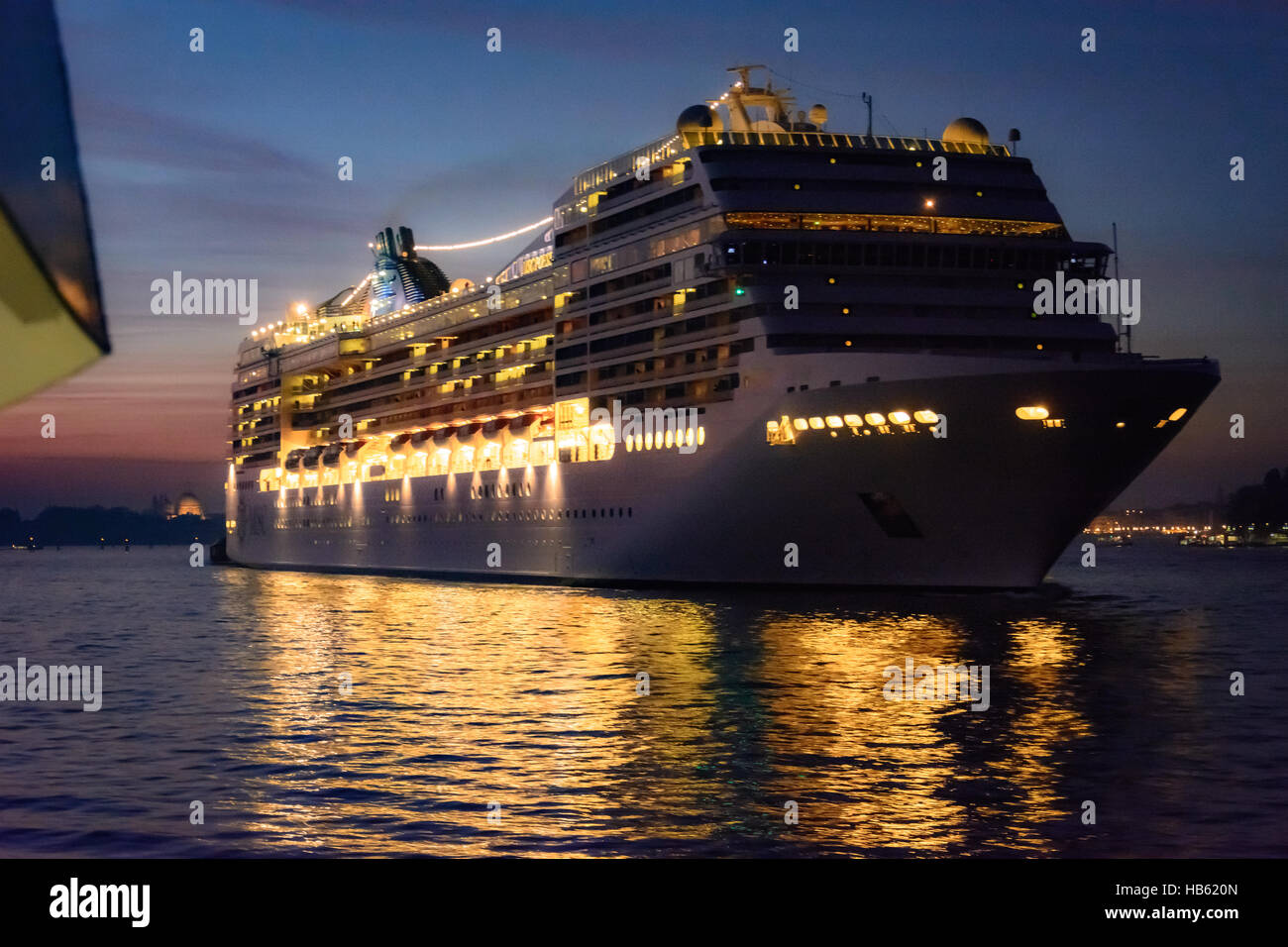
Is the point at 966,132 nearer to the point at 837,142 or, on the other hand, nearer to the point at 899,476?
the point at 837,142

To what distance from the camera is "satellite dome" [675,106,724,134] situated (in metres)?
56.1

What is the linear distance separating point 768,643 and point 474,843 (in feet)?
75.8

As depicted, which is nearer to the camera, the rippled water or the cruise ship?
the rippled water

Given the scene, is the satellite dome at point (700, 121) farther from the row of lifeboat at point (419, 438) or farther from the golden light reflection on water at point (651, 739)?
the golden light reflection on water at point (651, 739)

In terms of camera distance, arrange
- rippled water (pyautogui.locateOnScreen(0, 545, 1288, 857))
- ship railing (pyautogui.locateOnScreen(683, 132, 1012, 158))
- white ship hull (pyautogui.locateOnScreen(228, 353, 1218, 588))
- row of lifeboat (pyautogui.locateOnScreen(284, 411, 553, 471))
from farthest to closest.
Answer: row of lifeboat (pyautogui.locateOnScreen(284, 411, 553, 471))
ship railing (pyautogui.locateOnScreen(683, 132, 1012, 158))
white ship hull (pyautogui.locateOnScreen(228, 353, 1218, 588))
rippled water (pyautogui.locateOnScreen(0, 545, 1288, 857))

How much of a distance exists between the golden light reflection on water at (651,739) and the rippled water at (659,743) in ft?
0.24

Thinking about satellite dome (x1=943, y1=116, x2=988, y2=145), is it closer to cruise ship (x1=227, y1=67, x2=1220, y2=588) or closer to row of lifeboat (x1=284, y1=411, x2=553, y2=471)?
cruise ship (x1=227, y1=67, x2=1220, y2=588)

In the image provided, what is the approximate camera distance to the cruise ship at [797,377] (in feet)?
147

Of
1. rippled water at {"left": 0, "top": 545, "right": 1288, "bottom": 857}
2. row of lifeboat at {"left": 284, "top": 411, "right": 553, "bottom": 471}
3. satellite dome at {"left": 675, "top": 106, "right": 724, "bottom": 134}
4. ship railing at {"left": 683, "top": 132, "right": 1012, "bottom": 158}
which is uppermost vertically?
satellite dome at {"left": 675, "top": 106, "right": 724, "bottom": 134}

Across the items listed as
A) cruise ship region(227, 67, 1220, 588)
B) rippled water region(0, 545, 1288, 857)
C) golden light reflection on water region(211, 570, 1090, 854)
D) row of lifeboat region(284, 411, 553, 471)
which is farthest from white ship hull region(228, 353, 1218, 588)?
row of lifeboat region(284, 411, 553, 471)

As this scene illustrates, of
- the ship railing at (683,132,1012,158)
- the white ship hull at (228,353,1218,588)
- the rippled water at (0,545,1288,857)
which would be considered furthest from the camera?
the ship railing at (683,132,1012,158)

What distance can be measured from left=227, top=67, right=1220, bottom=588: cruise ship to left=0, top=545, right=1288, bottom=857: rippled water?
4264 millimetres

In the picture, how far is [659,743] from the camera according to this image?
69.4 feet

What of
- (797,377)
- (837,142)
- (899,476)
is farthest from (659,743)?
(837,142)
